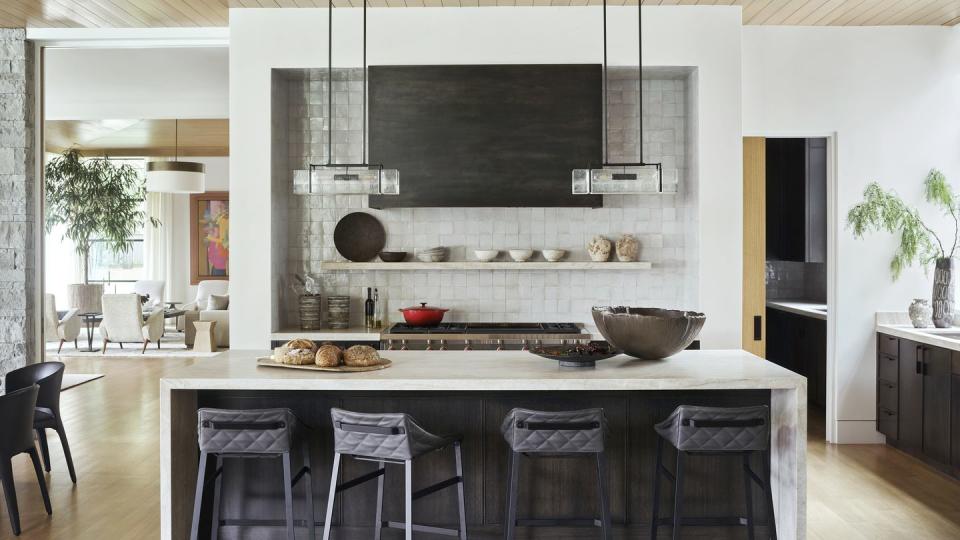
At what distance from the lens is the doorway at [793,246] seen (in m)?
6.04

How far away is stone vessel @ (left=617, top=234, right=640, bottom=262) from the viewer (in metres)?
5.57

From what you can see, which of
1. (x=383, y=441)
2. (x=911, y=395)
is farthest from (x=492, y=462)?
(x=911, y=395)

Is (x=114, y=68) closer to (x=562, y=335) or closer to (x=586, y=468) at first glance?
(x=562, y=335)

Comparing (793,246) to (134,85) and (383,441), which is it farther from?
(134,85)

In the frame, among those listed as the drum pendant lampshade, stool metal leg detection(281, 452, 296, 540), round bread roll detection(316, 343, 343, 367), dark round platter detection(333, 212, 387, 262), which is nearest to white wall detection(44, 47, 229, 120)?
the drum pendant lampshade

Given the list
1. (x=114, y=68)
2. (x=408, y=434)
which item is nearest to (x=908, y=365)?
(x=408, y=434)

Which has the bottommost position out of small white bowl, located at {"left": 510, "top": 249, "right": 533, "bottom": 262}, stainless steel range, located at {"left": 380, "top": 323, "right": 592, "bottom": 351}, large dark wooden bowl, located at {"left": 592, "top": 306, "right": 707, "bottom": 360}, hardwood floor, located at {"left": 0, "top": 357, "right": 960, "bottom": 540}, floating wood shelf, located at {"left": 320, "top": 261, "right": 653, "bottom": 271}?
hardwood floor, located at {"left": 0, "top": 357, "right": 960, "bottom": 540}

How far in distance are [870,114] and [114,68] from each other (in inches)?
283

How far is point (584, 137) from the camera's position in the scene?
5.36m

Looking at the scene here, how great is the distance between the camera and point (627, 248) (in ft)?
18.2

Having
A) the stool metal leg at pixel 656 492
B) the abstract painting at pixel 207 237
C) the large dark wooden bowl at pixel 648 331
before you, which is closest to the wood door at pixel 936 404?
the large dark wooden bowl at pixel 648 331

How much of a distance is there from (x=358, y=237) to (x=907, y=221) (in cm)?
425

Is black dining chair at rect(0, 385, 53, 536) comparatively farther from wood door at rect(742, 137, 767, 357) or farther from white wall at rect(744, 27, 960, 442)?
white wall at rect(744, 27, 960, 442)

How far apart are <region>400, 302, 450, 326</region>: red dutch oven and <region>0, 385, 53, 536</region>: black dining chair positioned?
244 centimetres
